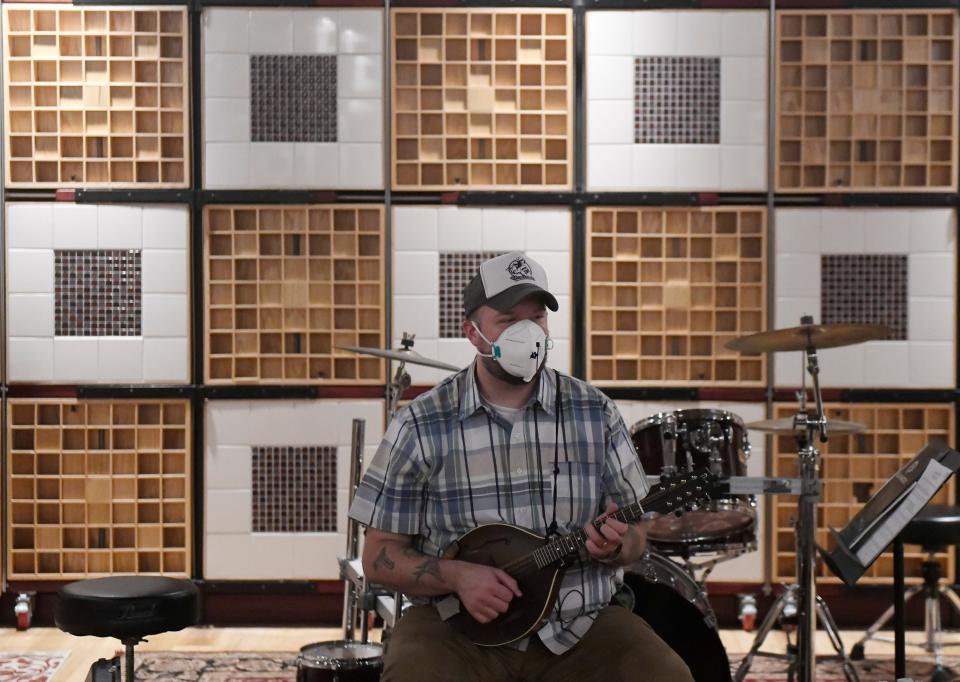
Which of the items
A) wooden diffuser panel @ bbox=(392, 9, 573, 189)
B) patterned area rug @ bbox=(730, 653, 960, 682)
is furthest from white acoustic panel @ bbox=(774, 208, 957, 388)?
patterned area rug @ bbox=(730, 653, 960, 682)

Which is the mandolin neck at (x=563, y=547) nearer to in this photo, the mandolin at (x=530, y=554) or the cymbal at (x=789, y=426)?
the mandolin at (x=530, y=554)

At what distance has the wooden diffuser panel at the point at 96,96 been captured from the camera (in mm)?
4988

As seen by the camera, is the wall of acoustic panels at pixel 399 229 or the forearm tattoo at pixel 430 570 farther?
the wall of acoustic panels at pixel 399 229

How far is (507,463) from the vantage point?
Result: 272cm

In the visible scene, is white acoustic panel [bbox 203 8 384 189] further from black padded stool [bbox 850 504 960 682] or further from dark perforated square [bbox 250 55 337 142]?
black padded stool [bbox 850 504 960 682]

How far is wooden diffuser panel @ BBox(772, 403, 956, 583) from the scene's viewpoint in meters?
5.02

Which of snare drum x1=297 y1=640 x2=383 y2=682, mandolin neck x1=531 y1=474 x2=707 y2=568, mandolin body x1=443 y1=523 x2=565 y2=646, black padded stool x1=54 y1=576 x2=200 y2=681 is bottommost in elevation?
snare drum x1=297 y1=640 x2=383 y2=682

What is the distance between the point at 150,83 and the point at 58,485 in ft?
5.92

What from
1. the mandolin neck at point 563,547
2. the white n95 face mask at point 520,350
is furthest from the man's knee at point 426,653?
the white n95 face mask at point 520,350

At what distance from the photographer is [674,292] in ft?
16.5

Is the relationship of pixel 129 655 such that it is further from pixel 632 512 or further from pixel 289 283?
pixel 289 283

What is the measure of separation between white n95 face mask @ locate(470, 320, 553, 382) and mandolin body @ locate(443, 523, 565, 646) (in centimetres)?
37

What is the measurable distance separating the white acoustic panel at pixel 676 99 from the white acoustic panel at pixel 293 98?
978mm

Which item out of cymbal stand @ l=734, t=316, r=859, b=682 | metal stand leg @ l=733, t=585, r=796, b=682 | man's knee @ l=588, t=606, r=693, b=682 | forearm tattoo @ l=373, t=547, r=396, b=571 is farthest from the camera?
metal stand leg @ l=733, t=585, r=796, b=682
